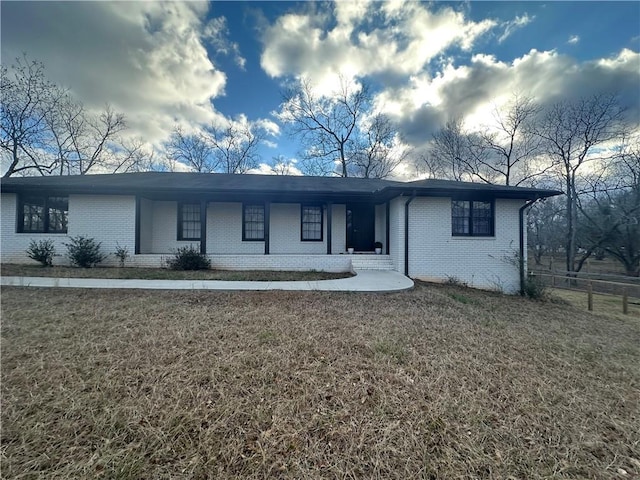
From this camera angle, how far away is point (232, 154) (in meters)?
25.7

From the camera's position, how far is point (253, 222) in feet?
36.8

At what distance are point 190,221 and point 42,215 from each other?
5067 mm

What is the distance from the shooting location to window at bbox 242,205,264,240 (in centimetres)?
1116

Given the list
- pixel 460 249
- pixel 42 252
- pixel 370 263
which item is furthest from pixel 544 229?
pixel 42 252

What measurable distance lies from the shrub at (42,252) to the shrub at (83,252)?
0.47 meters

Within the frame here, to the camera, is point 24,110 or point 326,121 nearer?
point 24,110

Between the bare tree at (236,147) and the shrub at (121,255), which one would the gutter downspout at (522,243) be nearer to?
the shrub at (121,255)

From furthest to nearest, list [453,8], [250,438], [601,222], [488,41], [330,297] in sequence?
1. [601,222]
2. [488,41]
3. [453,8]
4. [330,297]
5. [250,438]

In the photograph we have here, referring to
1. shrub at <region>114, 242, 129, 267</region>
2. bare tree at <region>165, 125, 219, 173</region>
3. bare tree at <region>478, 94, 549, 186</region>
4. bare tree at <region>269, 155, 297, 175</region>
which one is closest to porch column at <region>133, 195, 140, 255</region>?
shrub at <region>114, 242, 129, 267</region>

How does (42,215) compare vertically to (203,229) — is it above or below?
above

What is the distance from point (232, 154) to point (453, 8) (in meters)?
21.4

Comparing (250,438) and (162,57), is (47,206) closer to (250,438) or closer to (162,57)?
(162,57)

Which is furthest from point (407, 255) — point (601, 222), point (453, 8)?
point (601, 222)

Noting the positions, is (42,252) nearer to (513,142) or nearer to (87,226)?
(87,226)
